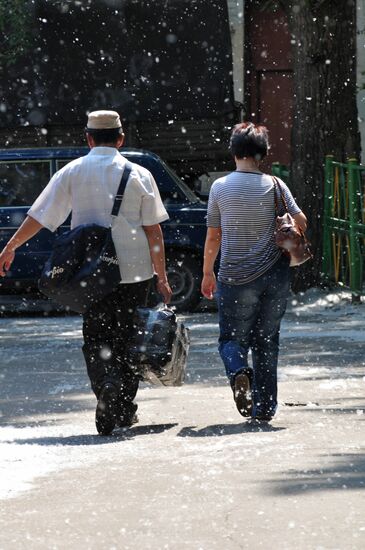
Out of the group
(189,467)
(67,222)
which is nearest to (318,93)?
(67,222)

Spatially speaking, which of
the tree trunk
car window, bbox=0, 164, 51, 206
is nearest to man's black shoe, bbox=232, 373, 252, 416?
car window, bbox=0, 164, 51, 206

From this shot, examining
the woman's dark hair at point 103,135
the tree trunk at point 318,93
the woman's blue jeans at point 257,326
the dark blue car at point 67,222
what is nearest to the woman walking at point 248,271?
the woman's blue jeans at point 257,326

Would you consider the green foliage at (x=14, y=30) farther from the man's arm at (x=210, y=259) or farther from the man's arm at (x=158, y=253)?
the man's arm at (x=158, y=253)

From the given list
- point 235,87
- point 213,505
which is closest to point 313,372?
point 213,505

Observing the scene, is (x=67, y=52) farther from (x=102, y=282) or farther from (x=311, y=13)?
(x=102, y=282)

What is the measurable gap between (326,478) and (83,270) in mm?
2247

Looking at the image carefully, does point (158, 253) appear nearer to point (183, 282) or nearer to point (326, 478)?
point (326, 478)

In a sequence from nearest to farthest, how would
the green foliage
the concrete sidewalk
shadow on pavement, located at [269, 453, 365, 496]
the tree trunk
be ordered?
the concrete sidewalk
shadow on pavement, located at [269, 453, 365, 496]
the tree trunk
the green foliage

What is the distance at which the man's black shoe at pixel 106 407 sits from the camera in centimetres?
820

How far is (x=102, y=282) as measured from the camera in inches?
321

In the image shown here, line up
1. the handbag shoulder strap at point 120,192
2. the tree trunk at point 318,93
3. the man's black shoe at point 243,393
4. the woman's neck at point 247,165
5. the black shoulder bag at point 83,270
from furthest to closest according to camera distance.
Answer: the tree trunk at point 318,93, the woman's neck at point 247,165, the man's black shoe at point 243,393, the handbag shoulder strap at point 120,192, the black shoulder bag at point 83,270

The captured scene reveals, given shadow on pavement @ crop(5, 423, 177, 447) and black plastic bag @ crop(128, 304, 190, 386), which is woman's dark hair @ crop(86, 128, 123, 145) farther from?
shadow on pavement @ crop(5, 423, 177, 447)

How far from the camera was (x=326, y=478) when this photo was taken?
6.39 metres

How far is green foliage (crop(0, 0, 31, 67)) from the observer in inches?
962
